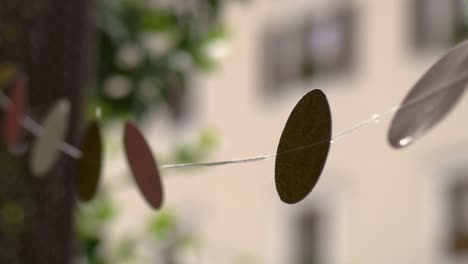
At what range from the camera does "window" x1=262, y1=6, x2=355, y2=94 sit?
8.72 m

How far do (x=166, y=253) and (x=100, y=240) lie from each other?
68cm

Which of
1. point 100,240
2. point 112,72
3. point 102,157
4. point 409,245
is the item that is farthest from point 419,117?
point 409,245

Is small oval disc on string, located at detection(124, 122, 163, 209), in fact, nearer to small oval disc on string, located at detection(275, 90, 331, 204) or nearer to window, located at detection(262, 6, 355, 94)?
small oval disc on string, located at detection(275, 90, 331, 204)

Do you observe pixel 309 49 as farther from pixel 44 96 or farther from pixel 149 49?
pixel 44 96

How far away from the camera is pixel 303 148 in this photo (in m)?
0.72

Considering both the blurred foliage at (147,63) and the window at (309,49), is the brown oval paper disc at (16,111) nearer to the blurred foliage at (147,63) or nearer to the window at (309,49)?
the blurred foliage at (147,63)

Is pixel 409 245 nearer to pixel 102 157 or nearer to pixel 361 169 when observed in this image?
pixel 361 169

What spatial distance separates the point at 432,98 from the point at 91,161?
30 centimetres

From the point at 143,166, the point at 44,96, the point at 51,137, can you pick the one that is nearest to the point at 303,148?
the point at 143,166

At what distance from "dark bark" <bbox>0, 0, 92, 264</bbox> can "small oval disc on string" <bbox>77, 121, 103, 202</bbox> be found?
328 millimetres

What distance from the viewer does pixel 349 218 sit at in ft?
28.0

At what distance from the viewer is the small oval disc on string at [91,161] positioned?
3.00ft

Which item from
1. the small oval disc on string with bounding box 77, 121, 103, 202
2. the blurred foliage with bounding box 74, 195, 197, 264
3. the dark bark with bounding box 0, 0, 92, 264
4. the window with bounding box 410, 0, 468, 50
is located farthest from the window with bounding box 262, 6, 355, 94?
the small oval disc on string with bounding box 77, 121, 103, 202

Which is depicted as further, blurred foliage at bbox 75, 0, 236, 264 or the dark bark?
blurred foliage at bbox 75, 0, 236, 264
